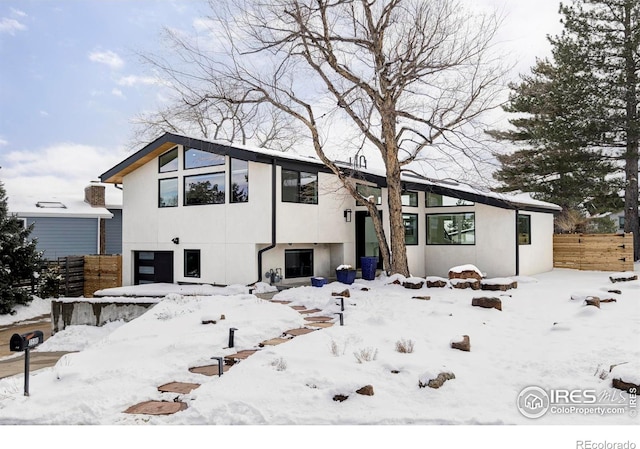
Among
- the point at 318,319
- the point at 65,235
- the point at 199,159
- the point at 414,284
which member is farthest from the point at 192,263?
the point at 65,235

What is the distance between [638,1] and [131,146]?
19538 mm

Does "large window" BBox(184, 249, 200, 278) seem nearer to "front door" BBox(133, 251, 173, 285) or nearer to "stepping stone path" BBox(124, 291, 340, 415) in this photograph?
"front door" BBox(133, 251, 173, 285)

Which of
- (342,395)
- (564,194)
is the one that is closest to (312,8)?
(342,395)

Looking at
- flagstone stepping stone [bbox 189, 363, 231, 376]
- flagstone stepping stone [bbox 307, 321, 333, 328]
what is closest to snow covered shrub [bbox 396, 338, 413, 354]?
flagstone stepping stone [bbox 307, 321, 333, 328]

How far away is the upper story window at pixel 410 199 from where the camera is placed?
12.6 metres

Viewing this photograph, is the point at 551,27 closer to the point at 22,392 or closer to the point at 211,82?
the point at 211,82

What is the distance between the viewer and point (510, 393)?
3.73m

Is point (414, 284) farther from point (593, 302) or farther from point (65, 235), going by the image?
point (65, 235)

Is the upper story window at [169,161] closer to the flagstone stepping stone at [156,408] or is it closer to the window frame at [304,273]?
the window frame at [304,273]

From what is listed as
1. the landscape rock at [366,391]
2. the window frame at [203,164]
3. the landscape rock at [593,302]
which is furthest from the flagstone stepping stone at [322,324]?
the window frame at [203,164]

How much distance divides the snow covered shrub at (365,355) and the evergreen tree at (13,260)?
35.8ft

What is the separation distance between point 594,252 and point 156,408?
45.0 ft

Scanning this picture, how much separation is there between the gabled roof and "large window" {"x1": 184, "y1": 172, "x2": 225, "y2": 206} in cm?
77

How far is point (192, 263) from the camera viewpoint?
11.5m
